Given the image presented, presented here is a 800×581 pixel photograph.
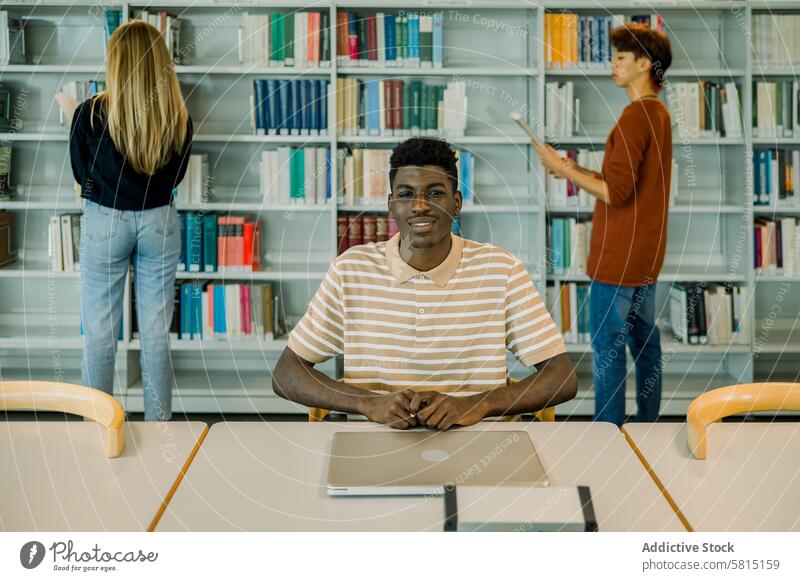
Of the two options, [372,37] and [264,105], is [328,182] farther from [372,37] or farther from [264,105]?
[372,37]

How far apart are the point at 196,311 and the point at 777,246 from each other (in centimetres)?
241

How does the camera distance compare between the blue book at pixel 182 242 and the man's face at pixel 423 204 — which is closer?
the man's face at pixel 423 204

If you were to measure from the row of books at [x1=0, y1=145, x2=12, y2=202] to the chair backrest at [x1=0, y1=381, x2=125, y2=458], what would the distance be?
2.27 meters

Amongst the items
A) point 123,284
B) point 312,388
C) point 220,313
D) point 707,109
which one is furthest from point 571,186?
point 312,388

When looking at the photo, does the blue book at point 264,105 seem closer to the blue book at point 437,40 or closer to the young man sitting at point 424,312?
the blue book at point 437,40

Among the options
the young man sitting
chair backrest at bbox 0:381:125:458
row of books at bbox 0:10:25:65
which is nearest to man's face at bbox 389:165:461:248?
the young man sitting

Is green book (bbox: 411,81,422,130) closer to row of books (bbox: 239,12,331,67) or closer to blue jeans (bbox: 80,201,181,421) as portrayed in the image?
row of books (bbox: 239,12,331,67)

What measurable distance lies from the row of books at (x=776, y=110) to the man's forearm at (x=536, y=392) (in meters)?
2.25

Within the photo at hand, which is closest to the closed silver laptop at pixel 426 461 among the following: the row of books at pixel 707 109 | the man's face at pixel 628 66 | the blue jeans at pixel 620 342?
the blue jeans at pixel 620 342

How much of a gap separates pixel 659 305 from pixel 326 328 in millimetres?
2389

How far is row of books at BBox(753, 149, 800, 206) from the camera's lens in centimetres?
362

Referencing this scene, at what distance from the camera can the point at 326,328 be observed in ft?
6.31

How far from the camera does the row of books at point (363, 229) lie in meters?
A: 3.57
